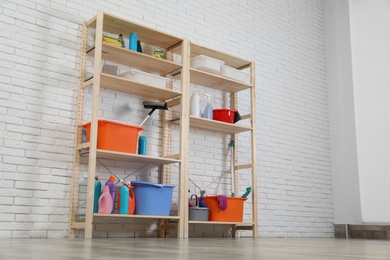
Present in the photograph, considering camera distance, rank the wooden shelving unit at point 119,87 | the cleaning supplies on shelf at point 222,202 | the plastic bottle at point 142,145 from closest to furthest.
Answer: the wooden shelving unit at point 119,87 < the plastic bottle at point 142,145 < the cleaning supplies on shelf at point 222,202

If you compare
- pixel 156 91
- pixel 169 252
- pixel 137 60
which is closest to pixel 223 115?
pixel 156 91

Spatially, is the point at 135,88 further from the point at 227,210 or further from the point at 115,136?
the point at 227,210

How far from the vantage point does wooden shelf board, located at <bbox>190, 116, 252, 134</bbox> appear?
4707 mm

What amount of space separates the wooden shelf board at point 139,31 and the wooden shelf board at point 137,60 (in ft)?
0.87

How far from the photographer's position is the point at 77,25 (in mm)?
4312

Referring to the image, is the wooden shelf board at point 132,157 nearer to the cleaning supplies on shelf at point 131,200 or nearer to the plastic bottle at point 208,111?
the cleaning supplies on shelf at point 131,200

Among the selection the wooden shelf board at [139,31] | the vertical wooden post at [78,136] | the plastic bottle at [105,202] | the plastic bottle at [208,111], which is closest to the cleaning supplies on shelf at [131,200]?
the plastic bottle at [105,202]

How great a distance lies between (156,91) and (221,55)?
3.32ft

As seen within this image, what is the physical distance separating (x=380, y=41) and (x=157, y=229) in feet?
13.6

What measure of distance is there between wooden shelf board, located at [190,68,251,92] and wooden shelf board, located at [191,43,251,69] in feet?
0.91

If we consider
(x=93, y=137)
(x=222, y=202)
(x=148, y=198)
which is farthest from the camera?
(x=222, y=202)

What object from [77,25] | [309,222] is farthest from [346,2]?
[77,25]

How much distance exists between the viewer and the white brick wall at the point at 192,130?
383 centimetres

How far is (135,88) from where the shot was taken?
4359mm
